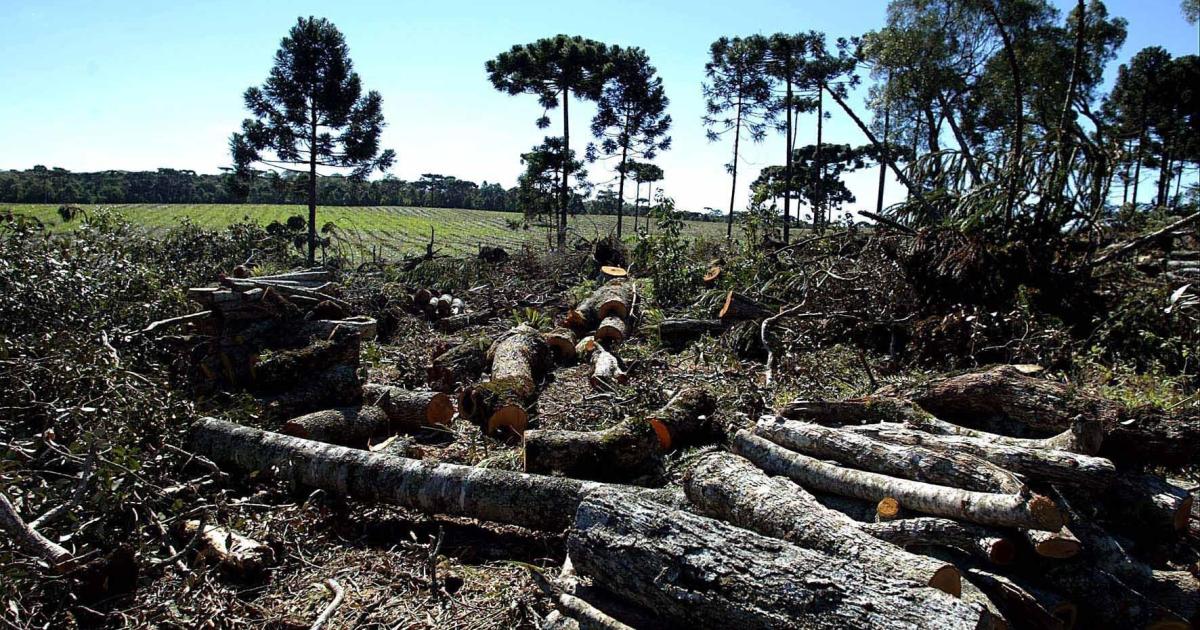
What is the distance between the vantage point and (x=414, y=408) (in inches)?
236

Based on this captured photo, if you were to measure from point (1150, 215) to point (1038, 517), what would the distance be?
28.9ft

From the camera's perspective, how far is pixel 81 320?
17.9ft

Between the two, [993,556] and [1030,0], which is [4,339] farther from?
[1030,0]

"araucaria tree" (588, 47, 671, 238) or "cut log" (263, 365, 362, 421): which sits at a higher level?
"araucaria tree" (588, 47, 671, 238)

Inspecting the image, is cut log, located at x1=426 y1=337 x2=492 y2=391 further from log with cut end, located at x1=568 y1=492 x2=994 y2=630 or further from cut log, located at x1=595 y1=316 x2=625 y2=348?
log with cut end, located at x1=568 y1=492 x2=994 y2=630

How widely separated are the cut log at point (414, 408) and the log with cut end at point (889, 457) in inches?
116

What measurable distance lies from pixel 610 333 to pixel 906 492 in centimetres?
564

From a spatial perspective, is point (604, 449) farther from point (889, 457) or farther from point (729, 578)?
point (729, 578)

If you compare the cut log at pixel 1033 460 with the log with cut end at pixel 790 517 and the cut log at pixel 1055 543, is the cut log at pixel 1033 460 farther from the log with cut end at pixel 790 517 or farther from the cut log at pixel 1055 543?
the log with cut end at pixel 790 517

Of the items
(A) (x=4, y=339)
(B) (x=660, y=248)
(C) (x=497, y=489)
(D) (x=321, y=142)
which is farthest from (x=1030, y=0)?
(A) (x=4, y=339)

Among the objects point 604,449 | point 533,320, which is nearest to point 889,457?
point 604,449

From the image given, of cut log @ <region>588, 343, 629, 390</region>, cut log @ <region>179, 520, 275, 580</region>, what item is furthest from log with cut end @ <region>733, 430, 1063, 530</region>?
cut log @ <region>179, 520, 275, 580</region>

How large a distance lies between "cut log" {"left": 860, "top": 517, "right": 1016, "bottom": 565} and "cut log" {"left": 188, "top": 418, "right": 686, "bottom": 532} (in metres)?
1.08

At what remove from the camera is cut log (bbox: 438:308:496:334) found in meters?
10.2
